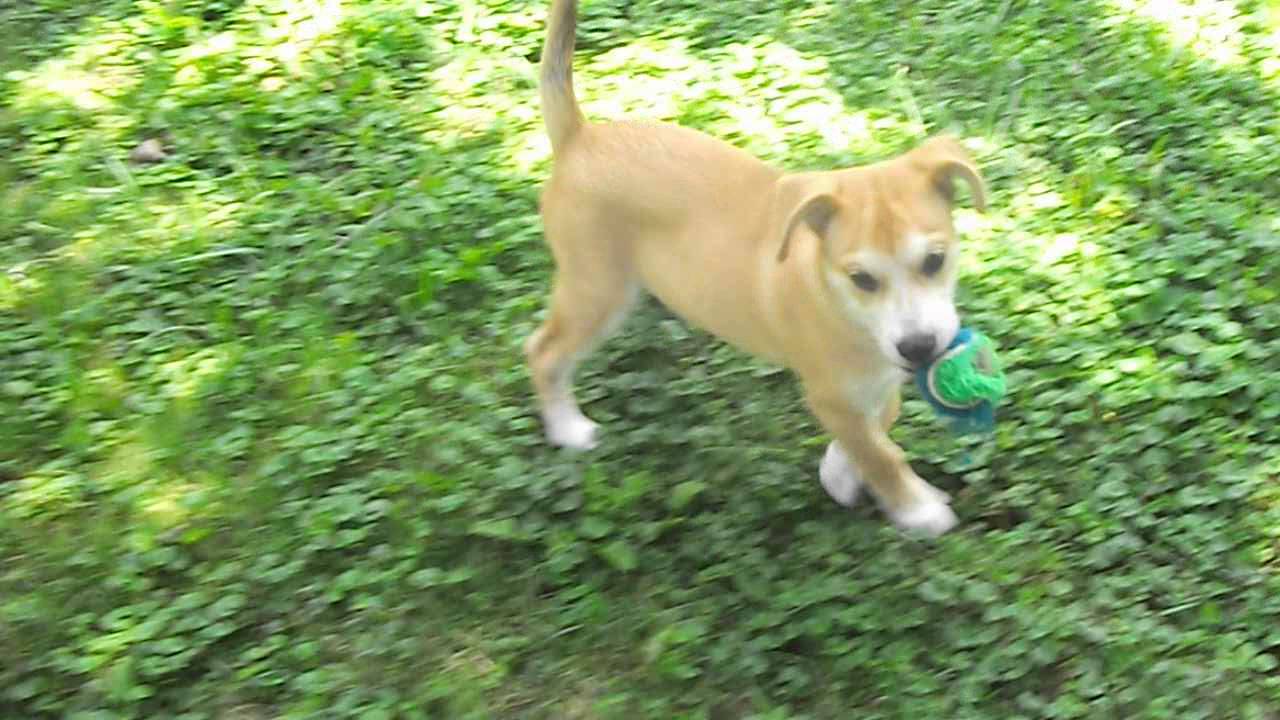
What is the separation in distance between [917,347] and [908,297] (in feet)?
0.39

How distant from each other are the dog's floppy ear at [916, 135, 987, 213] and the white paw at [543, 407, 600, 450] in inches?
53.4

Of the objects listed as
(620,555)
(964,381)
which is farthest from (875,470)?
(620,555)

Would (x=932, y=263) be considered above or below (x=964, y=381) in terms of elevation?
above

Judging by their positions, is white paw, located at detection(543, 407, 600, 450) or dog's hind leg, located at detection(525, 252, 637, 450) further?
white paw, located at detection(543, 407, 600, 450)

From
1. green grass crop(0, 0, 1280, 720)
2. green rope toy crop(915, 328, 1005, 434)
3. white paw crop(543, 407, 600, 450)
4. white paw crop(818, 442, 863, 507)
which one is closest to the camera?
green rope toy crop(915, 328, 1005, 434)

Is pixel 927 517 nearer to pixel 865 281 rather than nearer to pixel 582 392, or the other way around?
pixel 865 281

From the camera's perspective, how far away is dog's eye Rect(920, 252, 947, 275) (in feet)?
10.7

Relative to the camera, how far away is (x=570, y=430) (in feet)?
13.9

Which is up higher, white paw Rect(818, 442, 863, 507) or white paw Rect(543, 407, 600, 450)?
white paw Rect(543, 407, 600, 450)

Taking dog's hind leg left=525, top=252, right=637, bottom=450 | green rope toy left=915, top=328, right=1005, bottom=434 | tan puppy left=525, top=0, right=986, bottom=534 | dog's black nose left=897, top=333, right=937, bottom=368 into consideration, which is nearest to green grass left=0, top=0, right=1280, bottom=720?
dog's hind leg left=525, top=252, right=637, bottom=450

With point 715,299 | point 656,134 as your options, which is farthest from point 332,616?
point 656,134

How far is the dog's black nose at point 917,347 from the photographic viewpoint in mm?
3221

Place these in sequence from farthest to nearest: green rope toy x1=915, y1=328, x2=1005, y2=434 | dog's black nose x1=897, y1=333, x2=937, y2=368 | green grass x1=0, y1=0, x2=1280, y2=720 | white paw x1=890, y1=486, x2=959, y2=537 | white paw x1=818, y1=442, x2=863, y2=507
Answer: white paw x1=818, y1=442, x2=863, y2=507, white paw x1=890, y1=486, x2=959, y2=537, green grass x1=0, y1=0, x2=1280, y2=720, green rope toy x1=915, y1=328, x2=1005, y2=434, dog's black nose x1=897, y1=333, x2=937, y2=368

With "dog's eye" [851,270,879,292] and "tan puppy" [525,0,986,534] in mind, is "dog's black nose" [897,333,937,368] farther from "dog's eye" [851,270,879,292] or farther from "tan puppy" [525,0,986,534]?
"dog's eye" [851,270,879,292]
